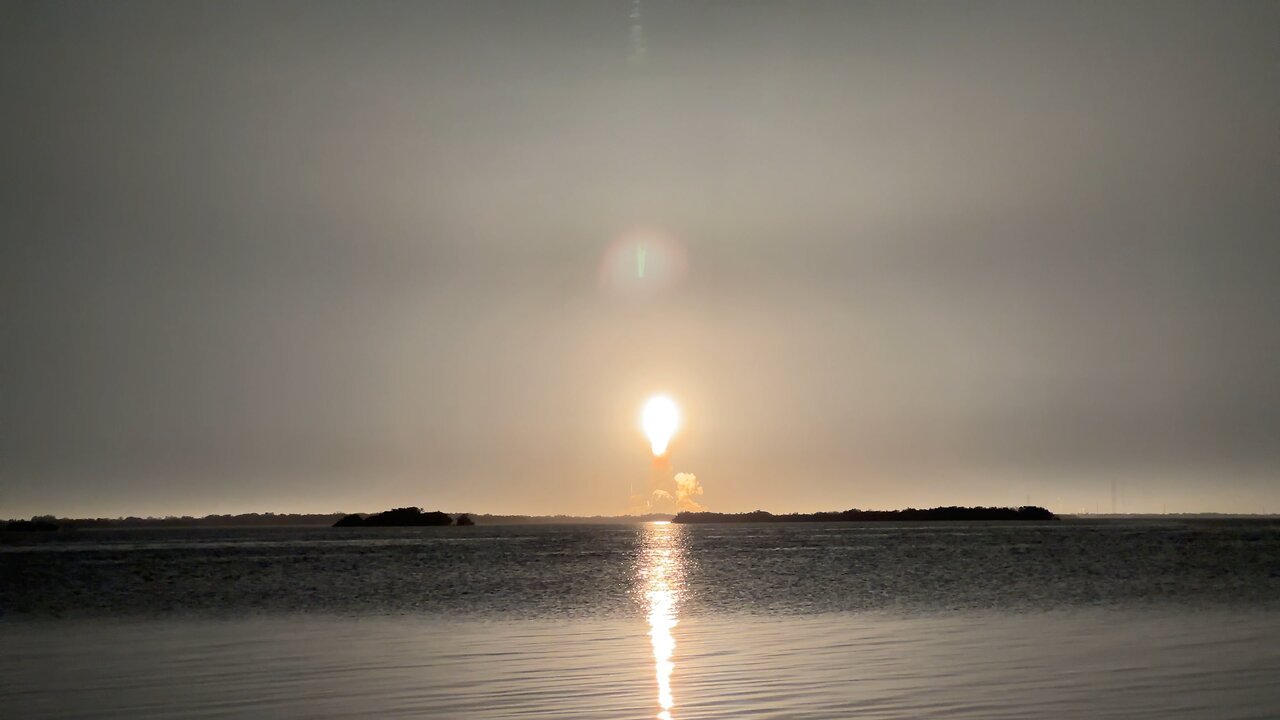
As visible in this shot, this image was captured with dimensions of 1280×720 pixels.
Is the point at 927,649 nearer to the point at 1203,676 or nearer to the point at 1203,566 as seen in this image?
the point at 1203,676

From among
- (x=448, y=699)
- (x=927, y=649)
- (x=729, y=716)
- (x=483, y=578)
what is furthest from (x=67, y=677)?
(x=483, y=578)

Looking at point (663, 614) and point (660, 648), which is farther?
point (663, 614)

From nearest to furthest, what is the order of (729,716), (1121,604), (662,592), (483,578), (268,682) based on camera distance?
(729,716)
(268,682)
(1121,604)
(662,592)
(483,578)

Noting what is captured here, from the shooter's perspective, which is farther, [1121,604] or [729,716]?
[1121,604]

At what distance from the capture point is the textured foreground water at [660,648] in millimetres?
22844

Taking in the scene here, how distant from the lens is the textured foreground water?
2284 centimetres

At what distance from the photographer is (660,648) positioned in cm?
3241

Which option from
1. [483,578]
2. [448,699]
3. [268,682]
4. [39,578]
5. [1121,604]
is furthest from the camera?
[39,578]

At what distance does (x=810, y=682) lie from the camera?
80.9 ft

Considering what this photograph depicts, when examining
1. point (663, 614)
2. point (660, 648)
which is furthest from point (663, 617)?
point (660, 648)

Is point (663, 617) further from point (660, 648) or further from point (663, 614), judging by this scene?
point (660, 648)

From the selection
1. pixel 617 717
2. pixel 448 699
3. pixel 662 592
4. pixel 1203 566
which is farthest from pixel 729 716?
pixel 1203 566

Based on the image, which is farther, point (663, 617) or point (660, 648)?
point (663, 617)

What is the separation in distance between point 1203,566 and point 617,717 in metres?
73.3
